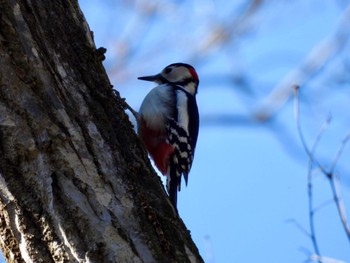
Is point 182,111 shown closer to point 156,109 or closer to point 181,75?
point 156,109

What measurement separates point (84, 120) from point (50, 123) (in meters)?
0.12

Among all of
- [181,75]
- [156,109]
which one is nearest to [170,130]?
[156,109]

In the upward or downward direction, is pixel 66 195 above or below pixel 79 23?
below

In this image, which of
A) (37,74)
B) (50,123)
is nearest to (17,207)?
(50,123)

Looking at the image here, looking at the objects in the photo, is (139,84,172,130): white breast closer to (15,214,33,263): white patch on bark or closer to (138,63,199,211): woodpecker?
(138,63,199,211): woodpecker

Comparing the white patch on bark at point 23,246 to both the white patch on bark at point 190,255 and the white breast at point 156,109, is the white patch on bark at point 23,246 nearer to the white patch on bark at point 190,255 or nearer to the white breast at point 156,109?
the white patch on bark at point 190,255

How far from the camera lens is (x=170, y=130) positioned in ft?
13.3

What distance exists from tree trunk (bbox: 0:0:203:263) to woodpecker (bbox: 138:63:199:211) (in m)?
1.79

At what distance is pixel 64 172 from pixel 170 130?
2352 mm

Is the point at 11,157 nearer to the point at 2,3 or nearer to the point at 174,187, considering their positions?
the point at 2,3

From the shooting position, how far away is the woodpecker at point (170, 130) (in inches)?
156

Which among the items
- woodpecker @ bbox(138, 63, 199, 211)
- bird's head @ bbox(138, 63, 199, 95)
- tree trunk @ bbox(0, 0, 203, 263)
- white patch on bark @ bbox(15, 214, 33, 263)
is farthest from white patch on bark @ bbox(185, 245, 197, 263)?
bird's head @ bbox(138, 63, 199, 95)

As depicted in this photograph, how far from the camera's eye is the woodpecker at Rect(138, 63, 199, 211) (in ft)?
13.0

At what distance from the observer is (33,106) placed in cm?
179
